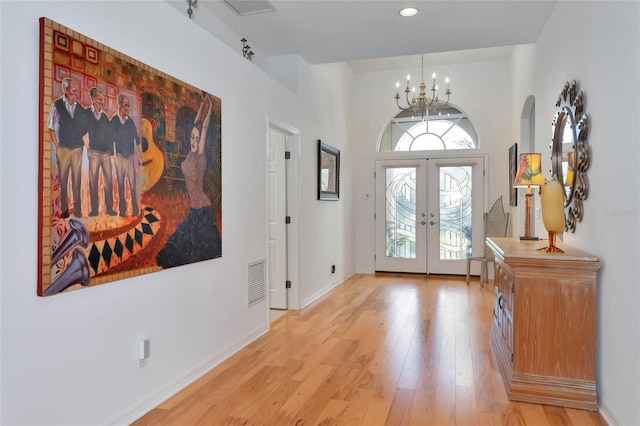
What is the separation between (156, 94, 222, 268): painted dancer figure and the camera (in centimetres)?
275

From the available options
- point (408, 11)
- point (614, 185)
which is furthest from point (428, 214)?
point (614, 185)

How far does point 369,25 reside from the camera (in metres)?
3.90

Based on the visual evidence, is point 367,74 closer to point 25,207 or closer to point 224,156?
point 224,156

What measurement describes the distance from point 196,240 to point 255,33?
2.28 metres

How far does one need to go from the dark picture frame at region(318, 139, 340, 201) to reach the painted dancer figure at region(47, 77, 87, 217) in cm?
361

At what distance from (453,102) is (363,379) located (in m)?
5.30

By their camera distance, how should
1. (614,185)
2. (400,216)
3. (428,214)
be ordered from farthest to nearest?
(400,216) < (428,214) < (614,185)

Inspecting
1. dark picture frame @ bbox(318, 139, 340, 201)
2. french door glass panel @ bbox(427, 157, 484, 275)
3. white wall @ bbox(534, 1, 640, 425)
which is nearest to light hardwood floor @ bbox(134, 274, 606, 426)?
white wall @ bbox(534, 1, 640, 425)

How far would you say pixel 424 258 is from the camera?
23.5ft

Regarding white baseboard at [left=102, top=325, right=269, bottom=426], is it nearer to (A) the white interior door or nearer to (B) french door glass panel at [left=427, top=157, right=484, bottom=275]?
(A) the white interior door

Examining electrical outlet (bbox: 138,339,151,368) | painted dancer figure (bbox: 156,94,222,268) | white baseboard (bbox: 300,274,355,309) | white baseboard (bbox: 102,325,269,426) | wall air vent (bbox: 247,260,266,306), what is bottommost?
white baseboard (bbox: 102,325,269,426)

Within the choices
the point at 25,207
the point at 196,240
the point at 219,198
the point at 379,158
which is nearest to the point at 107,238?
the point at 25,207

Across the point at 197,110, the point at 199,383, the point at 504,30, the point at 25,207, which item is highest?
the point at 504,30

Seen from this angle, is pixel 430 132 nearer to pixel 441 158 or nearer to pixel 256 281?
pixel 441 158
